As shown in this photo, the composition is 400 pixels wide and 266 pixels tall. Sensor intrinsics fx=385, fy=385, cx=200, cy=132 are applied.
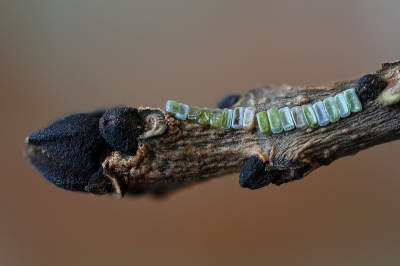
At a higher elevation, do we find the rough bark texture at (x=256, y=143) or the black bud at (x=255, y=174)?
the rough bark texture at (x=256, y=143)

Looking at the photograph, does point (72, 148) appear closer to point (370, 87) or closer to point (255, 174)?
point (255, 174)

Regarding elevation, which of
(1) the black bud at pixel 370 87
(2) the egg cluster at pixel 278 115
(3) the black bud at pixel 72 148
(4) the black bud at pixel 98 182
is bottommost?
(4) the black bud at pixel 98 182

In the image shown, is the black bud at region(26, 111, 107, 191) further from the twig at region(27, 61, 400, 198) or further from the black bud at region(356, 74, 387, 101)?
the black bud at region(356, 74, 387, 101)

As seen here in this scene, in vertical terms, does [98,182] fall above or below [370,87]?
below

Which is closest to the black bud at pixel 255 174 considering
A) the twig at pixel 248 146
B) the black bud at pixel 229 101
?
the twig at pixel 248 146

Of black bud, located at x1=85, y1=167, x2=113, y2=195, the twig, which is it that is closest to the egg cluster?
the twig

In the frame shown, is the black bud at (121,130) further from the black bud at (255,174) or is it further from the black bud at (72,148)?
the black bud at (255,174)

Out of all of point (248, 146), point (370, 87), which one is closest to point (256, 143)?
point (248, 146)

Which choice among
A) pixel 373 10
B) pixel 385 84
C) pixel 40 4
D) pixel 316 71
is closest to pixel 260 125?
pixel 385 84

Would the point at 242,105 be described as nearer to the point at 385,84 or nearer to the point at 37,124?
the point at 385,84
